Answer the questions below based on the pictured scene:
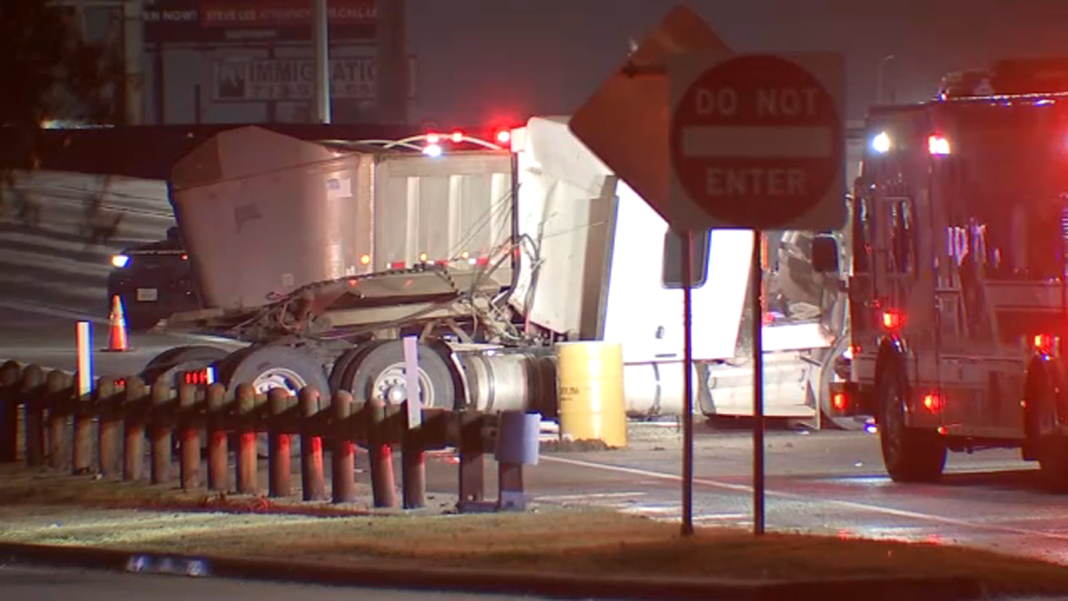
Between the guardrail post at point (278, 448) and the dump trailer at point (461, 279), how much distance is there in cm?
358

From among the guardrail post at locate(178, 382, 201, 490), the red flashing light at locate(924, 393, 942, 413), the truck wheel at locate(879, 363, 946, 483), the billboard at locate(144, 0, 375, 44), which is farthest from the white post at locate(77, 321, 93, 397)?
the billboard at locate(144, 0, 375, 44)

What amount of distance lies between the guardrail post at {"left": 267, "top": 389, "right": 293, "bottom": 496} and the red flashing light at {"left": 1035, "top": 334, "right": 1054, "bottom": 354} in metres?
5.76

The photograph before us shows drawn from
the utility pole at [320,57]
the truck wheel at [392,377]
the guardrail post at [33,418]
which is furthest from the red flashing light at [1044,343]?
the utility pole at [320,57]

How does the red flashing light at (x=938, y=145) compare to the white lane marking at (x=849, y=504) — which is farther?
the red flashing light at (x=938, y=145)

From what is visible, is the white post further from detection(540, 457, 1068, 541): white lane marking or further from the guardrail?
detection(540, 457, 1068, 541): white lane marking

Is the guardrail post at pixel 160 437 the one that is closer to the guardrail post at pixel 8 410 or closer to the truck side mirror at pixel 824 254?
the guardrail post at pixel 8 410

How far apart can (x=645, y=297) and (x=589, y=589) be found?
1085cm

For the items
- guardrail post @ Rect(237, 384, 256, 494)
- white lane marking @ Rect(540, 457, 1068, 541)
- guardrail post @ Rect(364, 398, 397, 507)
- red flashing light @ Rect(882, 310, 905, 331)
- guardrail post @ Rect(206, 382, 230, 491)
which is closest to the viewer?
white lane marking @ Rect(540, 457, 1068, 541)

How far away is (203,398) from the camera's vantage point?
1638 centimetres

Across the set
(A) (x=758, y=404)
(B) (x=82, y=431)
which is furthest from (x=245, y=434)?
(A) (x=758, y=404)

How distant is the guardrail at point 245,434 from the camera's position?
1445cm

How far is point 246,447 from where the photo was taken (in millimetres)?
15914

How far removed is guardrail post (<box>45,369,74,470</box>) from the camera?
17.3 meters

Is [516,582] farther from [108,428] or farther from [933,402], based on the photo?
[108,428]
